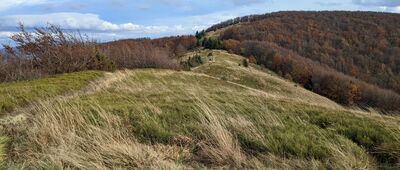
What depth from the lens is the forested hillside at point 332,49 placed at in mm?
74062

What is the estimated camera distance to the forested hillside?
74062 mm

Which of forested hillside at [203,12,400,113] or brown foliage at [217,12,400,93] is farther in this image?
brown foliage at [217,12,400,93]

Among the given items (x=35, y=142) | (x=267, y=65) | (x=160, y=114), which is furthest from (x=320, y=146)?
(x=267, y=65)

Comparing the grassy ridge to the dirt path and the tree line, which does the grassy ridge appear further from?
the tree line

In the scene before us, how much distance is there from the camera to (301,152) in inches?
231

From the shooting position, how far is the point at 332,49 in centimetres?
12219

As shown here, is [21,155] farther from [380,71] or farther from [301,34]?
[301,34]

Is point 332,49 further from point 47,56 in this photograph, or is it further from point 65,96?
point 65,96

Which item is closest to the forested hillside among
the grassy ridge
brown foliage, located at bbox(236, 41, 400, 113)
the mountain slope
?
brown foliage, located at bbox(236, 41, 400, 113)

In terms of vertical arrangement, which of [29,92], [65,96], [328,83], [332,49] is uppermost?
[29,92]

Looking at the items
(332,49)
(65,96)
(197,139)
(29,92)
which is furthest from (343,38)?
(197,139)

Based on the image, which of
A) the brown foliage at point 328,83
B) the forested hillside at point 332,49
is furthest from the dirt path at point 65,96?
the brown foliage at point 328,83

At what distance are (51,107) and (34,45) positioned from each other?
61.7 ft

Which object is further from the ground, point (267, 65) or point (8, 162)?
point (8, 162)
